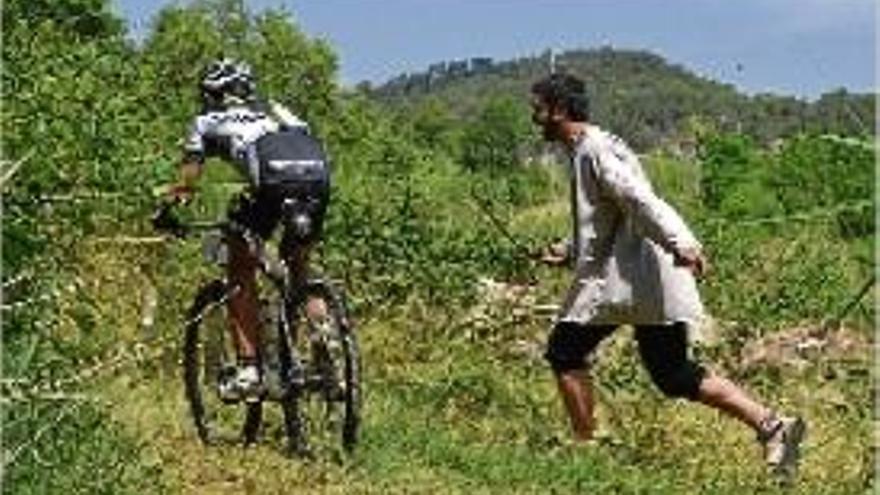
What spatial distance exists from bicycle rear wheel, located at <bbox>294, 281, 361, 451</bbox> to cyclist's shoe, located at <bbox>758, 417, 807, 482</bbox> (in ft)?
5.39

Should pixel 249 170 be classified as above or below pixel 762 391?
above

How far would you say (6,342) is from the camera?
18.0ft

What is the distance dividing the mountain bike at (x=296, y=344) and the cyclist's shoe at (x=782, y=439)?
1.64 meters

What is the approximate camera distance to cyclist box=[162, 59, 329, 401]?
26.6ft

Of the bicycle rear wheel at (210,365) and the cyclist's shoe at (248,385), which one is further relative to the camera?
the bicycle rear wheel at (210,365)

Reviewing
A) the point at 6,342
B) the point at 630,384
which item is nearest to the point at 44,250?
the point at 6,342

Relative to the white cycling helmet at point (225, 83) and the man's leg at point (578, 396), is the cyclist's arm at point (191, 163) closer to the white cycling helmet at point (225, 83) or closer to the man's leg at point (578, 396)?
the white cycling helmet at point (225, 83)

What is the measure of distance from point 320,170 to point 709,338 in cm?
475

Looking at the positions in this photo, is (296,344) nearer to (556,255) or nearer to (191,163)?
(191,163)

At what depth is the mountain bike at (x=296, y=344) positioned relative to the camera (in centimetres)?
816

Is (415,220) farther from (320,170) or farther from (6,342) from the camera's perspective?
(6,342)

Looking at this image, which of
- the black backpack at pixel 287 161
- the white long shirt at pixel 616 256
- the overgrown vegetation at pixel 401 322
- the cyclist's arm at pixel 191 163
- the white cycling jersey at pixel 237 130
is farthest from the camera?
the cyclist's arm at pixel 191 163

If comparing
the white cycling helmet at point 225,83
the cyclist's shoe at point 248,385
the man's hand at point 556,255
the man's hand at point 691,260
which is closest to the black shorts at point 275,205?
the white cycling helmet at point 225,83

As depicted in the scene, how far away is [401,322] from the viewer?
43.5 feet
